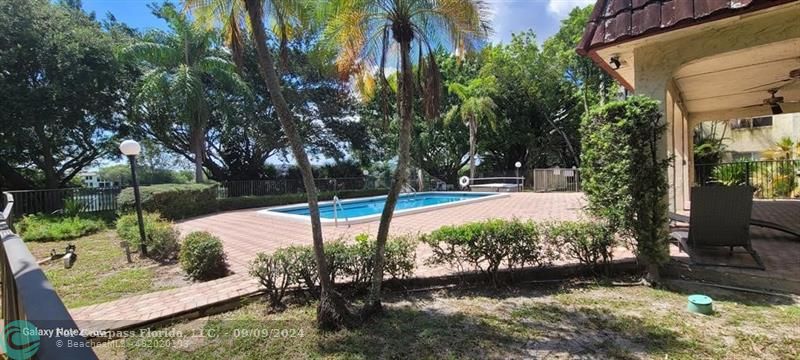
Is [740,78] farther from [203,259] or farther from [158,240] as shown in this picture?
[158,240]

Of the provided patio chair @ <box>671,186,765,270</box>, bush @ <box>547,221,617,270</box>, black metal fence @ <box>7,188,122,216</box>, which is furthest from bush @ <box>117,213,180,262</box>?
patio chair @ <box>671,186,765,270</box>

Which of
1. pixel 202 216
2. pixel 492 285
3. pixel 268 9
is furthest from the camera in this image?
pixel 202 216

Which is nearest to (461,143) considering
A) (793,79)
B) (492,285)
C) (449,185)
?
(449,185)

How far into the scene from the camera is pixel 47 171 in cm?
1623

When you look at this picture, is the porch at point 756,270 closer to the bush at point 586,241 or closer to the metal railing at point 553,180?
the bush at point 586,241

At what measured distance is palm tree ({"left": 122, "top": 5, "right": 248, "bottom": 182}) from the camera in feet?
48.2

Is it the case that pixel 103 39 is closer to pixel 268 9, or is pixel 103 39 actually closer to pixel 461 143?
pixel 268 9

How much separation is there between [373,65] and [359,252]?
2.40 meters

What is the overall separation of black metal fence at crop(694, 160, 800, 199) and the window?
5.58 meters

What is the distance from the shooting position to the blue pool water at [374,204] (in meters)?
14.9

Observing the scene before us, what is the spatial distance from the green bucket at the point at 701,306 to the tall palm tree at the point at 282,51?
3.70m

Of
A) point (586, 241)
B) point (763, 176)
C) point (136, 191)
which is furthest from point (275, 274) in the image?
point (763, 176)

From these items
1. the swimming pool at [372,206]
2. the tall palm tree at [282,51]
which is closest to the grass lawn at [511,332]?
Result: the tall palm tree at [282,51]

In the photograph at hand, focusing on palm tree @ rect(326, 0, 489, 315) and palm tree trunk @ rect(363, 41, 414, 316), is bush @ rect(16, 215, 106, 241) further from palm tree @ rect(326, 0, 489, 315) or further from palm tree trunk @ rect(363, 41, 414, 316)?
palm tree trunk @ rect(363, 41, 414, 316)
